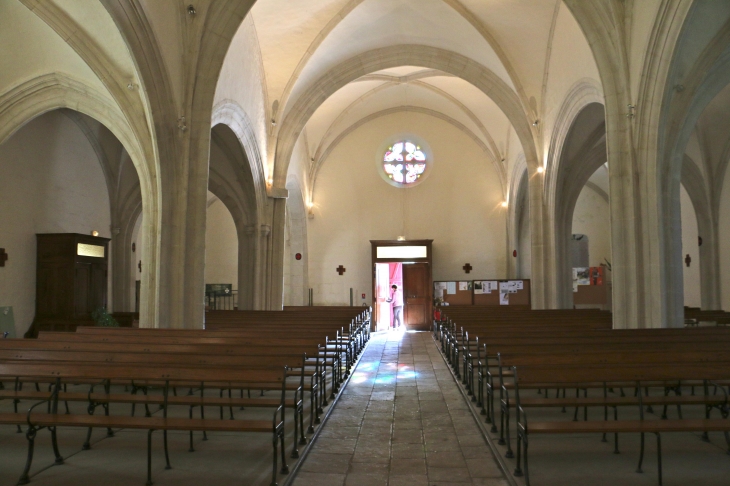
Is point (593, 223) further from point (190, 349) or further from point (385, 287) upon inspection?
point (190, 349)

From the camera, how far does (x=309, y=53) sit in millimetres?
14203

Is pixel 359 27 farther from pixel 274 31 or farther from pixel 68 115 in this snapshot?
pixel 68 115

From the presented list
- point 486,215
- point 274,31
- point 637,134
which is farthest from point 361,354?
point 486,215

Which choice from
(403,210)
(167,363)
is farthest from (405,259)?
(167,363)

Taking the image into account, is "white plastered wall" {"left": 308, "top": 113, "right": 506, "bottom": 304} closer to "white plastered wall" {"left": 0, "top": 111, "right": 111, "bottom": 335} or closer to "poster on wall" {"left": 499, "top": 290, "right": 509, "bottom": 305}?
"poster on wall" {"left": 499, "top": 290, "right": 509, "bottom": 305}

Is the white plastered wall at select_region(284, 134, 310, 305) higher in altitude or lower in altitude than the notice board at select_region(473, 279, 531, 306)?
higher

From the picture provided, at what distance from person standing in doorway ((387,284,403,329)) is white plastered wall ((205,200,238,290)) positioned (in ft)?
20.5

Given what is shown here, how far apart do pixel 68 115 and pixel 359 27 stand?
7221mm

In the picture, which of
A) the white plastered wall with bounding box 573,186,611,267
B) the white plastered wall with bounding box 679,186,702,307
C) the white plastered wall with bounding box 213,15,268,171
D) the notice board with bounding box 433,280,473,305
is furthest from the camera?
the white plastered wall with bounding box 573,186,611,267

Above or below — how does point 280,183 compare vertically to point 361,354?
above

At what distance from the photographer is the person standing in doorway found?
20.6 m

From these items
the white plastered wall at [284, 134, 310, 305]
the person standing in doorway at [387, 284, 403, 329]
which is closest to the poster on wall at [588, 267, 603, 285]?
the person standing in doorway at [387, 284, 403, 329]

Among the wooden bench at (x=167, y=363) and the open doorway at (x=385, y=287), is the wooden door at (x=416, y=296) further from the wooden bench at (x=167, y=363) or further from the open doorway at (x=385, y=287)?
the wooden bench at (x=167, y=363)

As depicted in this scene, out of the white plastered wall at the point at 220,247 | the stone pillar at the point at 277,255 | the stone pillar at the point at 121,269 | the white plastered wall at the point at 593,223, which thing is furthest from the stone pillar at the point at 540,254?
the white plastered wall at the point at 220,247
